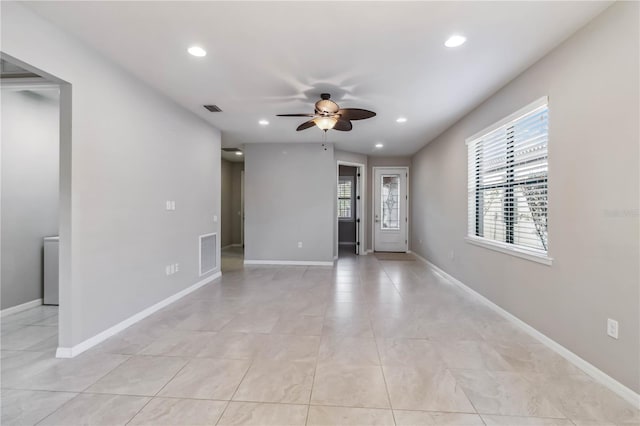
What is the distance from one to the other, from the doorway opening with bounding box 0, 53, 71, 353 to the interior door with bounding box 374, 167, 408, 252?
21.5 feet

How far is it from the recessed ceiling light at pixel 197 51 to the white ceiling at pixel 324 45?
0.06 meters

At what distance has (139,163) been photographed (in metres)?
3.14

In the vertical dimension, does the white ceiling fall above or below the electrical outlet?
above

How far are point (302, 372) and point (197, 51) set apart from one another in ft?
9.36

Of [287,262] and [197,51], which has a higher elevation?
[197,51]

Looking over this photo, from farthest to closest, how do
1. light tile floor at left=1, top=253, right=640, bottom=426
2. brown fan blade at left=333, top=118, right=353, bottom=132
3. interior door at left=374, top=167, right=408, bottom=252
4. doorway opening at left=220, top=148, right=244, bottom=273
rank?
doorway opening at left=220, top=148, right=244, bottom=273
interior door at left=374, top=167, right=408, bottom=252
brown fan blade at left=333, top=118, right=353, bottom=132
light tile floor at left=1, top=253, right=640, bottom=426

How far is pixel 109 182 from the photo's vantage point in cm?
273

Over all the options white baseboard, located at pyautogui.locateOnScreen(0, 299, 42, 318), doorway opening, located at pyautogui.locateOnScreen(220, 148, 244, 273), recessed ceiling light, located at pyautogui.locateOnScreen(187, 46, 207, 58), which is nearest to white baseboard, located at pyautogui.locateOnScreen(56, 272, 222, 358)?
white baseboard, located at pyautogui.locateOnScreen(0, 299, 42, 318)

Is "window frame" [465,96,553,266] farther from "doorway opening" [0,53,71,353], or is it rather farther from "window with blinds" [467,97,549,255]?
"doorway opening" [0,53,71,353]

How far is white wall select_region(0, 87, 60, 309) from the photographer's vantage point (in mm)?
3256

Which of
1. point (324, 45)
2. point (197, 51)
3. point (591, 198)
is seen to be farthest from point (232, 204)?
point (591, 198)

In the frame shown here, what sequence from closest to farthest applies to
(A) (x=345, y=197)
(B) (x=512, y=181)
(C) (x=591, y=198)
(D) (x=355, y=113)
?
(C) (x=591, y=198), (B) (x=512, y=181), (D) (x=355, y=113), (A) (x=345, y=197)

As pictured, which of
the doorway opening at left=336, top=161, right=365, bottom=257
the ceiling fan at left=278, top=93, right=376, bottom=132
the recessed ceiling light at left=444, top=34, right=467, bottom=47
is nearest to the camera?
the recessed ceiling light at left=444, top=34, right=467, bottom=47

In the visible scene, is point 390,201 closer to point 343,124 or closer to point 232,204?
point 343,124
